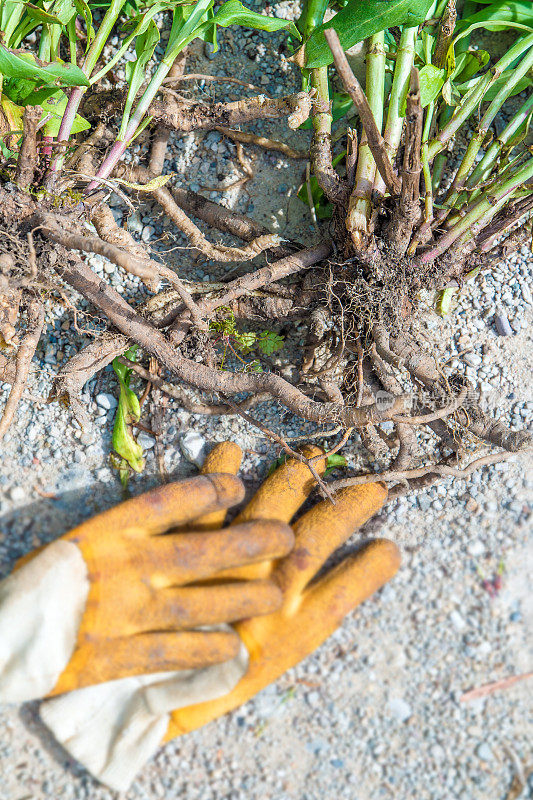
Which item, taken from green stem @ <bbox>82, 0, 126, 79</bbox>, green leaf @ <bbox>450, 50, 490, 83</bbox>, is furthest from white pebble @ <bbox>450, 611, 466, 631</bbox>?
green stem @ <bbox>82, 0, 126, 79</bbox>

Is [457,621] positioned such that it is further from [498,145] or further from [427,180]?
[498,145]

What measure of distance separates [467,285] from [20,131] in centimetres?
118

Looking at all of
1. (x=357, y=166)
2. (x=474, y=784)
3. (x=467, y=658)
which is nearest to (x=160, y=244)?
(x=357, y=166)

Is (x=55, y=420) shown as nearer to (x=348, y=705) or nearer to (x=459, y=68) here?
(x=348, y=705)

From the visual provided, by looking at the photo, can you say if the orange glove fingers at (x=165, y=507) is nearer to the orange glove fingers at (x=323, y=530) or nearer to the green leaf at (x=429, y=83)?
the orange glove fingers at (x=323, y=530)

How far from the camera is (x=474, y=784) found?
1.30 metres

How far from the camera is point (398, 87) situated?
1295 millimetres

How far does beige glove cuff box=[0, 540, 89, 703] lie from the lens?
3.76 feet

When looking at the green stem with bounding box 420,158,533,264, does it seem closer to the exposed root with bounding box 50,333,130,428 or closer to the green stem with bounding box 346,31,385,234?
the green stem with bounding box 346,31,385,234

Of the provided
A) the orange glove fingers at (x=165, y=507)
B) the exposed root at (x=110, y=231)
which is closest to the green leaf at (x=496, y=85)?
the exposed root at (x=110, y=231)

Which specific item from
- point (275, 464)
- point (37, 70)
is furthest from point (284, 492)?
point (37, 70)

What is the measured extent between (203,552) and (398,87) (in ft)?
3.75

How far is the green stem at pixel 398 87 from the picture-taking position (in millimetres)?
1285

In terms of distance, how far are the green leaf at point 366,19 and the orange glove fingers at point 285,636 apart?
120 centimetres
